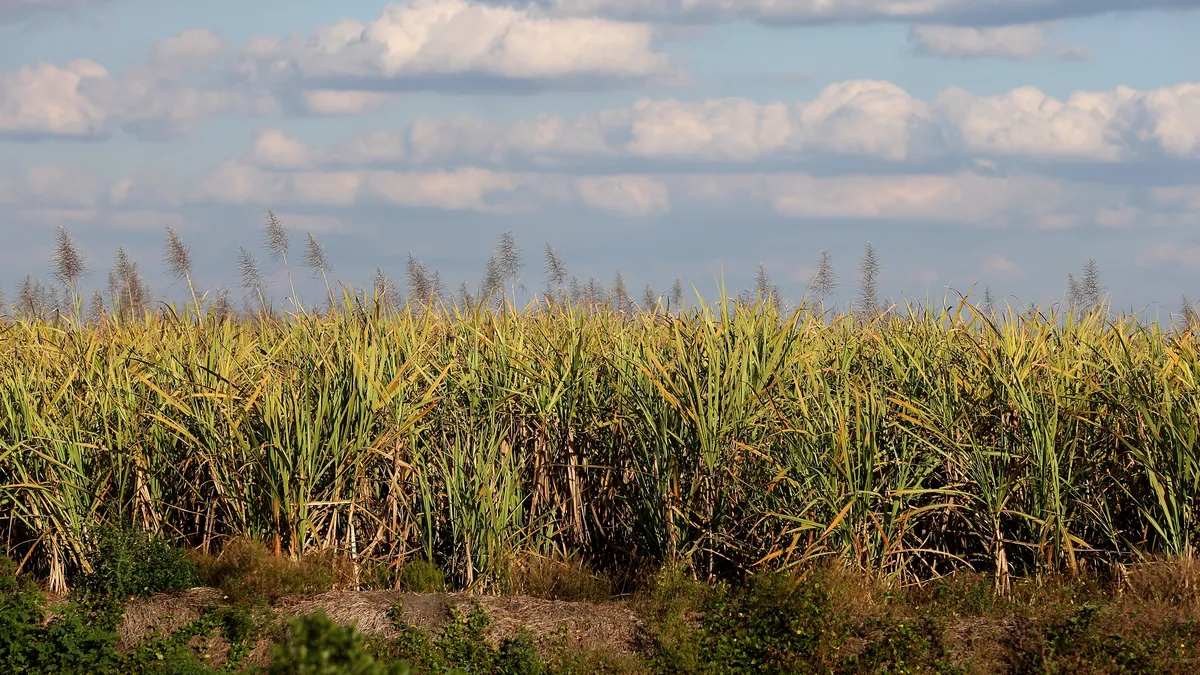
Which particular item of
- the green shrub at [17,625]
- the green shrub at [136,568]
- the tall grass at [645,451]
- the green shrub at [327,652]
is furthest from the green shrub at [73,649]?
the green shrub at [327,652]

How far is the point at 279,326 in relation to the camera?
31.3 ft

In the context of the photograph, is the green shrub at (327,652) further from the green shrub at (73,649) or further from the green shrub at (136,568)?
the green shrub at (136,568)

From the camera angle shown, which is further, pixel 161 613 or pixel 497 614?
pixel 161 613

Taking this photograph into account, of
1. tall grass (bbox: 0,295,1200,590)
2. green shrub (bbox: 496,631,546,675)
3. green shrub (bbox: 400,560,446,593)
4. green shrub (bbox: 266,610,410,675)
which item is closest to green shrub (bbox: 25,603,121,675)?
tall grass (bbox: 0,295,1200,590)

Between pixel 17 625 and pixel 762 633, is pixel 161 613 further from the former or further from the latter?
pixel 762 633

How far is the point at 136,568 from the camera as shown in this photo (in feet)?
21.8

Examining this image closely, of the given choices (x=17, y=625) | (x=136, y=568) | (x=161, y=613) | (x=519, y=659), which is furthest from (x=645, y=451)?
(x=17, y=625)

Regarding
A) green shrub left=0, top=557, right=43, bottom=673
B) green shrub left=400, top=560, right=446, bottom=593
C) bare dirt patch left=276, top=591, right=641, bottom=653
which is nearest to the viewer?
bare dirt patch left=276, top=591, right=641, bottom=653

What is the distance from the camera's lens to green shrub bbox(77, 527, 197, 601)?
6.61 metres

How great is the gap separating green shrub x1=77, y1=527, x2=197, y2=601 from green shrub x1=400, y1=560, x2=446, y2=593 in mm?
1264

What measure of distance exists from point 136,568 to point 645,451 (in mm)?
3046

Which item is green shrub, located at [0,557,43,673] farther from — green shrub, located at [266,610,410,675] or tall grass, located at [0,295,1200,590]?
green shrub, located at [266,610,410,675]

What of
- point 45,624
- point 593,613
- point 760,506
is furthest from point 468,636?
point 45,624

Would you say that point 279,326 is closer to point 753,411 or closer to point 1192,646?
point 753,411
